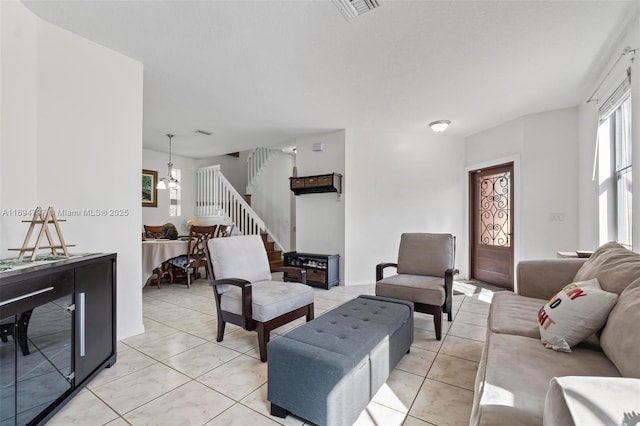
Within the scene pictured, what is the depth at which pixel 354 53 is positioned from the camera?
8.84ft

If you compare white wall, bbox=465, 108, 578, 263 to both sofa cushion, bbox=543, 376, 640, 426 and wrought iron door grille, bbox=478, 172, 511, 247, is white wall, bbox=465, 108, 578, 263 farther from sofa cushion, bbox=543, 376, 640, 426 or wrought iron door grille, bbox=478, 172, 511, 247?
sofa cushion, bbox=543, 376, 640, 426

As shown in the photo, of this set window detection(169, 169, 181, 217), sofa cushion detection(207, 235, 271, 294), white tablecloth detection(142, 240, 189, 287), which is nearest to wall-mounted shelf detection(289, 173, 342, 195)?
sofa cushion detection(207, 235, 271, 294)

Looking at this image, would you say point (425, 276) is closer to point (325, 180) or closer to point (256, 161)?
point (325, 180)

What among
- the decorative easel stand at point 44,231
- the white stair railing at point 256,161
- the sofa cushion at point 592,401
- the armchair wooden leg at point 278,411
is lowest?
the armchair wooden leg at point 278,411

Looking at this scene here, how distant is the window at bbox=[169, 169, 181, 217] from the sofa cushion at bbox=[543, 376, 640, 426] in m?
7.40

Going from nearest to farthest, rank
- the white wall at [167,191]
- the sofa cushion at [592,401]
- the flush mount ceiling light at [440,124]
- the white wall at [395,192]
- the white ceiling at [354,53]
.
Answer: the sofa cushion at [592,401]
the white ceiling at [354,53]
the flush mount ceiling light at [440,124]
the white wall at [395,192]
the white wall at [167,191]

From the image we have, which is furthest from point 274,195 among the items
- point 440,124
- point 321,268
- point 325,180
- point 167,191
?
point 440,124

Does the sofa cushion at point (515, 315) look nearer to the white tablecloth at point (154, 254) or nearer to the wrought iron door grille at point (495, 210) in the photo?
the wrought iron door grille at point (495, 210)

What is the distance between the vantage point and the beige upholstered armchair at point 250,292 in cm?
233

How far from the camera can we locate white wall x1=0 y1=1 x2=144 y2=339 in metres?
2.10

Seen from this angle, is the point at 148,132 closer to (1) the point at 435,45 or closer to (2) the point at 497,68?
(1) the point at 435,45

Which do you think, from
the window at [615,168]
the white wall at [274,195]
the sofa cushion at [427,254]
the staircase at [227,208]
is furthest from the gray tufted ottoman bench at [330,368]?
the white wall at [274,195]

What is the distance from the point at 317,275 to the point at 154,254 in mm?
2453

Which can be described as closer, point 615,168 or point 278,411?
point 278,411
